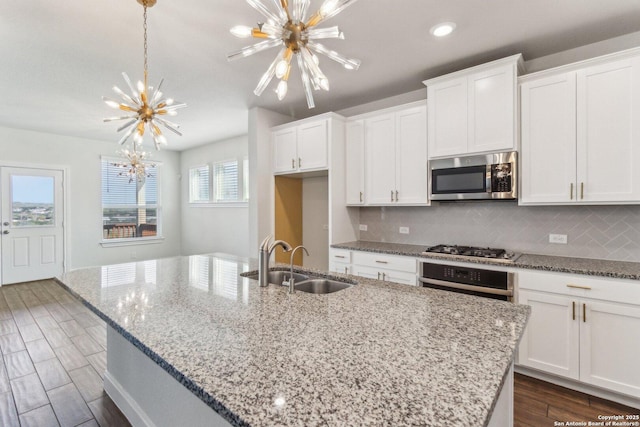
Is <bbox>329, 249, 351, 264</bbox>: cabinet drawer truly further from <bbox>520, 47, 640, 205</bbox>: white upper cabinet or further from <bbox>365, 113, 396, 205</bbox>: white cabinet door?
<bbox>520, 47, 640, 205</bbox>: white upper cabinet

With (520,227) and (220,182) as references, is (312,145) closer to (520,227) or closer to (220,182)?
(520,227)

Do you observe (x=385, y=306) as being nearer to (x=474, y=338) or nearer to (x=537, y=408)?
(x=474, y=338)

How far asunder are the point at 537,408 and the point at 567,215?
5.11ft

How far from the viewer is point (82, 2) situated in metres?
2.03

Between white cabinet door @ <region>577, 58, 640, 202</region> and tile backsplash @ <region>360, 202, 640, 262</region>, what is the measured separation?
32 cm

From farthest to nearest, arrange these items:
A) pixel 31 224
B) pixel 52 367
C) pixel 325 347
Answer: pixel 31 224, pixel 52 367, pixel 325 347

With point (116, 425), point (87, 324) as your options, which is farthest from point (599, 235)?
point (87, 324)

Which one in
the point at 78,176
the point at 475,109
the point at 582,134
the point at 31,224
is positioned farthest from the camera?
the point at 78,176

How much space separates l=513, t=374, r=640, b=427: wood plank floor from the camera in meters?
1.99

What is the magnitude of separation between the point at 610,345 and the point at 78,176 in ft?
25.4

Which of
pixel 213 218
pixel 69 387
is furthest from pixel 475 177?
pixel 213 218

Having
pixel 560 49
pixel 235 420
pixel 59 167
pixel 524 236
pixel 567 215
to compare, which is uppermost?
pixel 560 49

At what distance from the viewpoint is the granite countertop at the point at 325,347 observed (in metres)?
0.69

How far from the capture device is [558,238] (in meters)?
2.69
